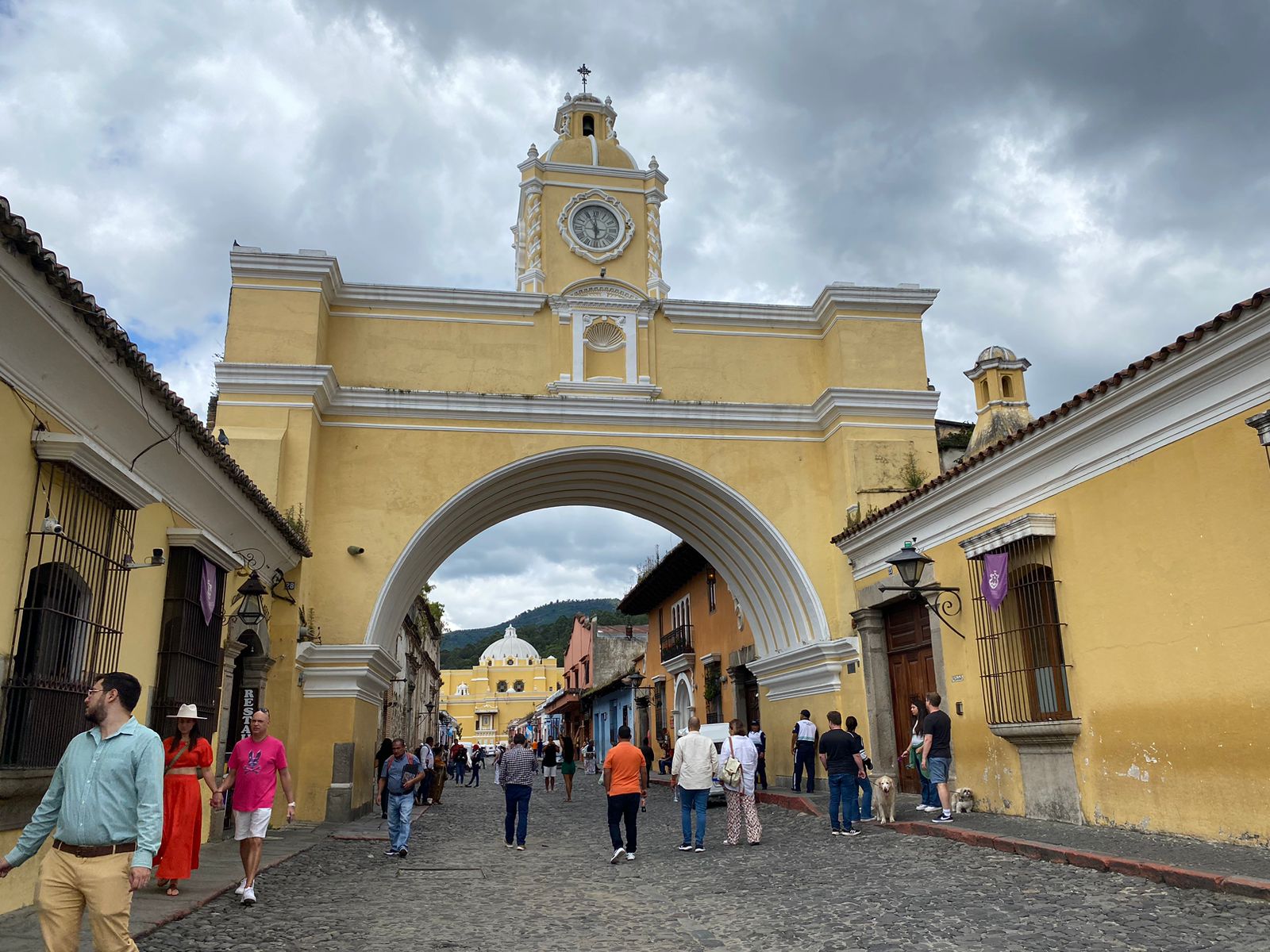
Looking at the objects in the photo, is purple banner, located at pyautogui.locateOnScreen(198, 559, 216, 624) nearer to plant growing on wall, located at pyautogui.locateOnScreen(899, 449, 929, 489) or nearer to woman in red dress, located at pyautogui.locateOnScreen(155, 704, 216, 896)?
woman in red dress, located at pyautogui.locateOnScreen(155, 704, 216, 896)

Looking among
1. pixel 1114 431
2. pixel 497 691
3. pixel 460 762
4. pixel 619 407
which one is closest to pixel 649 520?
pixel 619 407

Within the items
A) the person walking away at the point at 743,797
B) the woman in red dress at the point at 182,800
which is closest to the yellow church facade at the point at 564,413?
the person walking away at the point at 743,797

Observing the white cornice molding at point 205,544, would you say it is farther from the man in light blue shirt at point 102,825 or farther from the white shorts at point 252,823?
the man in light blue shirt at point 102,825

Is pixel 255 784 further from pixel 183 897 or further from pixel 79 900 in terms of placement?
pixel 79 900

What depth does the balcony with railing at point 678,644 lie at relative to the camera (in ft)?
81.8

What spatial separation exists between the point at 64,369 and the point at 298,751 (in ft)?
27.4

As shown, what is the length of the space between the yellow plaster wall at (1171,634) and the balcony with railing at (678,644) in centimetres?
1549

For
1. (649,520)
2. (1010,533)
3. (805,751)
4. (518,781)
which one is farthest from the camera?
(649,520)

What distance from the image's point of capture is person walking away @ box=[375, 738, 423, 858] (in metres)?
9.86

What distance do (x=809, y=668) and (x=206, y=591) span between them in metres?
9.33

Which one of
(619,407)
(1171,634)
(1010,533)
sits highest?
(619,407)

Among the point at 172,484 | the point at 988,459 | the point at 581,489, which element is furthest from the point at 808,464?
the point at 172,484

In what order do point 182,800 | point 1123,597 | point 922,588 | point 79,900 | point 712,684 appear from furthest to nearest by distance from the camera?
point 712,684
point 922,588
point 1123,597
point 182,800
point 79,900

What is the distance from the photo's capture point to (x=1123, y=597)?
28.9ft
